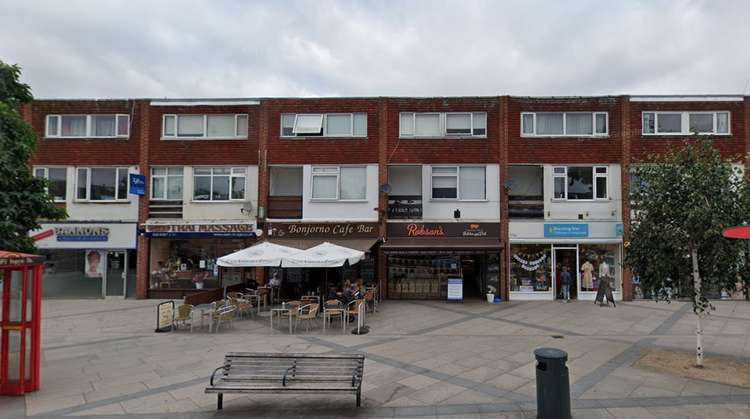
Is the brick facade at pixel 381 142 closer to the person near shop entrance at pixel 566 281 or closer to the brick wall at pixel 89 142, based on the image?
the brick wall at pixel 89 142

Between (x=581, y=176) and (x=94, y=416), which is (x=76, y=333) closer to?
(x=94, y=416)

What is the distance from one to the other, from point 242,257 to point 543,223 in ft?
39.0

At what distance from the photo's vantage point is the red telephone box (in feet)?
21.3

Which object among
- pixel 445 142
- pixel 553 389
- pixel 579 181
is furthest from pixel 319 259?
pixel 579 181

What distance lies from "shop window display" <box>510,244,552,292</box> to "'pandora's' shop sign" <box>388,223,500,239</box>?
1.23m

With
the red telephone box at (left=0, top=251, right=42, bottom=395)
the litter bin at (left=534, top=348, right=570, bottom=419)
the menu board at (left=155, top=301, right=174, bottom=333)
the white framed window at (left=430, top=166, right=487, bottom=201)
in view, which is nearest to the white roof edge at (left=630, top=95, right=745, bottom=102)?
the white framed window at (left=430, top=166, right=487, bottom=201)

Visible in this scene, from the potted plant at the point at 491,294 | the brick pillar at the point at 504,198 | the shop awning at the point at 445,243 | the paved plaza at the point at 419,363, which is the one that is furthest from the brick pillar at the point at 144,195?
the brick pillar at the point at 504,198

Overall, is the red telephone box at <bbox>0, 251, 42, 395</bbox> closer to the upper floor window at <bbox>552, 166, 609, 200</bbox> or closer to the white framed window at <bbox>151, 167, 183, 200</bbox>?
the white framed window at <bbox>151, 167, 183, 200</bbox>

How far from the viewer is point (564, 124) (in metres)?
17.3

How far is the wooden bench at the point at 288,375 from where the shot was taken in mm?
5688

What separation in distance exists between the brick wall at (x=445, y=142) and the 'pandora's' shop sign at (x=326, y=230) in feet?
9.69

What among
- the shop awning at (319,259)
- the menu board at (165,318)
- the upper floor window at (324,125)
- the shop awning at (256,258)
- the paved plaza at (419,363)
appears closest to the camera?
the paved plaza at (419,363)

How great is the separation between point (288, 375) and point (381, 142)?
1261 cm

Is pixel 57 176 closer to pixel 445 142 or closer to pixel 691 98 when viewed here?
pixel 445 142
